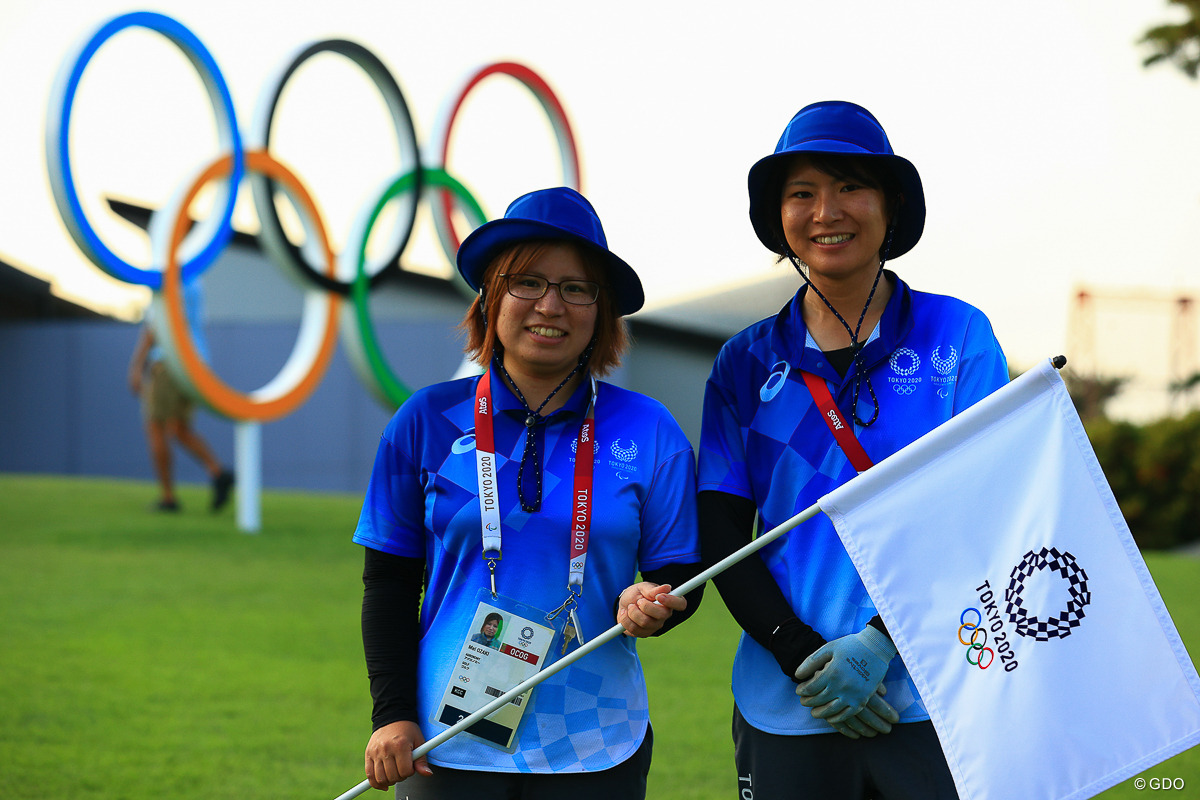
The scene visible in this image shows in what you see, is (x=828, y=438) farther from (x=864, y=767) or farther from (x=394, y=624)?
(x=394, y=624)

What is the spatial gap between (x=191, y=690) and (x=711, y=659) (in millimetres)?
2691

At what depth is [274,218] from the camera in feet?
33.9

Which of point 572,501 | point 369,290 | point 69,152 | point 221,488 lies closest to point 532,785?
point 572,501

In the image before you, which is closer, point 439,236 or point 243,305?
point 439,236

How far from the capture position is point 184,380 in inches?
378

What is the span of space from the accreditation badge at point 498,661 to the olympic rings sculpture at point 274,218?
296 inches

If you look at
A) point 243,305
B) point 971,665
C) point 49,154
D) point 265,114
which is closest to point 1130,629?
point 971,665

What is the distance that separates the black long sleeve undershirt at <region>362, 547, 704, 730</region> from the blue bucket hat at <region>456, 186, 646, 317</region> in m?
0.61

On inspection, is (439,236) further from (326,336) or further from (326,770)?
(326,770)

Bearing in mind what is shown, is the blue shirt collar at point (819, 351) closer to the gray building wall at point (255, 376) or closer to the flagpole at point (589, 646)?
the flagpole at point (589, 646)

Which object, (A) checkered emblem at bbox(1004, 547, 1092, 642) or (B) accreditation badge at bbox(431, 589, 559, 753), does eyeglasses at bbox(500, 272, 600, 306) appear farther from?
(A) checkered emblem at bbox(1004, 547, 1092, 642)

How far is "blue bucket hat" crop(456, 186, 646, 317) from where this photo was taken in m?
2.31

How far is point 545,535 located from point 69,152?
25.3 ft

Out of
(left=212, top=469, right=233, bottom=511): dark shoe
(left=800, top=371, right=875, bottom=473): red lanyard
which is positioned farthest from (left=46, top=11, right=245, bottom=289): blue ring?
(left=800, top=371, right=875, bottom=473): red lanyard
